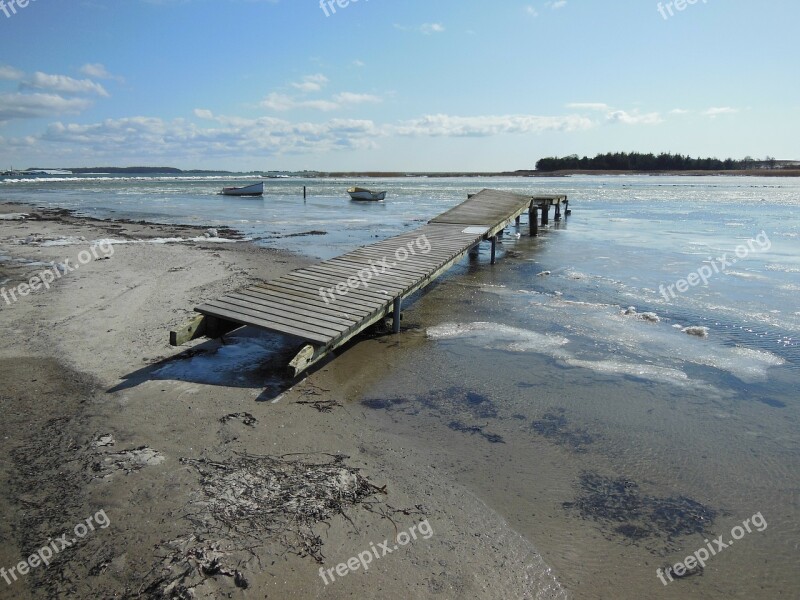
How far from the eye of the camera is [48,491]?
14.0 feet

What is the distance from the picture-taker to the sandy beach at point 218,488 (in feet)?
11.5

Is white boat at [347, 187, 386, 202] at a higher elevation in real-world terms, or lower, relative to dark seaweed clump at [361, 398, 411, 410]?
higher

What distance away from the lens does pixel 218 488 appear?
14.3 ft

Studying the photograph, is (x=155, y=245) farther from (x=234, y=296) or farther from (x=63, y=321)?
(x=234, y=296)

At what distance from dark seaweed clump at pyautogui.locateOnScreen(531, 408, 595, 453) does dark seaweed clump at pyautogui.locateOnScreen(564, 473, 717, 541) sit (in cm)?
66

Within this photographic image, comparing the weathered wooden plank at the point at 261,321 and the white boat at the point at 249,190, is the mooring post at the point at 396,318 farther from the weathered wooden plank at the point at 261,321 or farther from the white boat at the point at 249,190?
the white boat at the point at 249,190

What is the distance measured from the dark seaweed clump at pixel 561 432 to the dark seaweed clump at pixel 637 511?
663 mm

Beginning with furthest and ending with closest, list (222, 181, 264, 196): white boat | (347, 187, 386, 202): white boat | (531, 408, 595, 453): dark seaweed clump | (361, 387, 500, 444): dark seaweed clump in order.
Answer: (222, 181, 264, 196): white boat < (347, 187, 386, 202): white boat < (361, 387, 500, 444): dark seaweed clump < (531, 408, 595, 453): dark seaweed clump

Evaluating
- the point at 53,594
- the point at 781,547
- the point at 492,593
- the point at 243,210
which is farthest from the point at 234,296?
the point at 243,210

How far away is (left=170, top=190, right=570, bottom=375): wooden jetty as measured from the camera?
6902 mm

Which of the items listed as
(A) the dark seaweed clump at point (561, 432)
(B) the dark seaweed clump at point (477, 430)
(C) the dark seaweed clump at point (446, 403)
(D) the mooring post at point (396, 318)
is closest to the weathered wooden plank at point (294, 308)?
(C) the dark seaweed clump at point (446, 403)

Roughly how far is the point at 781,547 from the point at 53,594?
209 inches

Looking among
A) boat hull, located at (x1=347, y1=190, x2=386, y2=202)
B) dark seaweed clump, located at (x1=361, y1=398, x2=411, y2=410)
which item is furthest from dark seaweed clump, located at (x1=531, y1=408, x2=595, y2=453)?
boat hull, located at (x1=347, y1=190, x2=386, y2=202)

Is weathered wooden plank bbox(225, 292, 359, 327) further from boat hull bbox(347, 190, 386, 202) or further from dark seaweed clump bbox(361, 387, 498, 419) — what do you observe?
boat hull bbox(347, 190, 386, 202)
